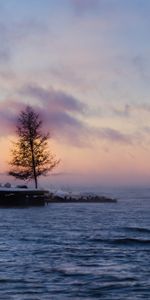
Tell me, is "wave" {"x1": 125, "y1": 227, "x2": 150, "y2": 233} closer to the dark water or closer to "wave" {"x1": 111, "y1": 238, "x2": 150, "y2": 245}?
the dark water

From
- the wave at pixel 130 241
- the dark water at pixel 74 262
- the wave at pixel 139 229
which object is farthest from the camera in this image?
the wave at pixel 139 229

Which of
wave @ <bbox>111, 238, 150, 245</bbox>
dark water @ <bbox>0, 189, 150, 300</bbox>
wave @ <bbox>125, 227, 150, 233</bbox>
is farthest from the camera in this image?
wave @ <bbox>125, 227, 150, 233</bbox>

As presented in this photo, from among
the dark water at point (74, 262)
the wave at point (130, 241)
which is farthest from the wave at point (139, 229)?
the wave at point (130, 241)

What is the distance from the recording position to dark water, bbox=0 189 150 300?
19.3 metres

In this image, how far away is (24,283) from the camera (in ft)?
67.1

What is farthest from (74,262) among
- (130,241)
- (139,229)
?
(139,229)

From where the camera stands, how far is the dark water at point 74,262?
19281 millimetres

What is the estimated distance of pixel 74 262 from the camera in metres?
25.1

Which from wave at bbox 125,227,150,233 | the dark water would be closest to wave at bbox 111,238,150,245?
the dark water

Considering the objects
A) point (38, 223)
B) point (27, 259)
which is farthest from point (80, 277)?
point (38, 223)


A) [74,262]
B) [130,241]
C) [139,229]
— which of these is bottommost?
[74,262]

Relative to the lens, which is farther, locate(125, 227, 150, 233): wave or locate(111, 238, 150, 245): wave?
locate(125, 227, 150, 233): wave

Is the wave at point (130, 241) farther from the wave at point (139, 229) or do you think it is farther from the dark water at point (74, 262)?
the wave at point (139, 229)

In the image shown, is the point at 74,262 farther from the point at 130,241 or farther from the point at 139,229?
the point at 139,229
